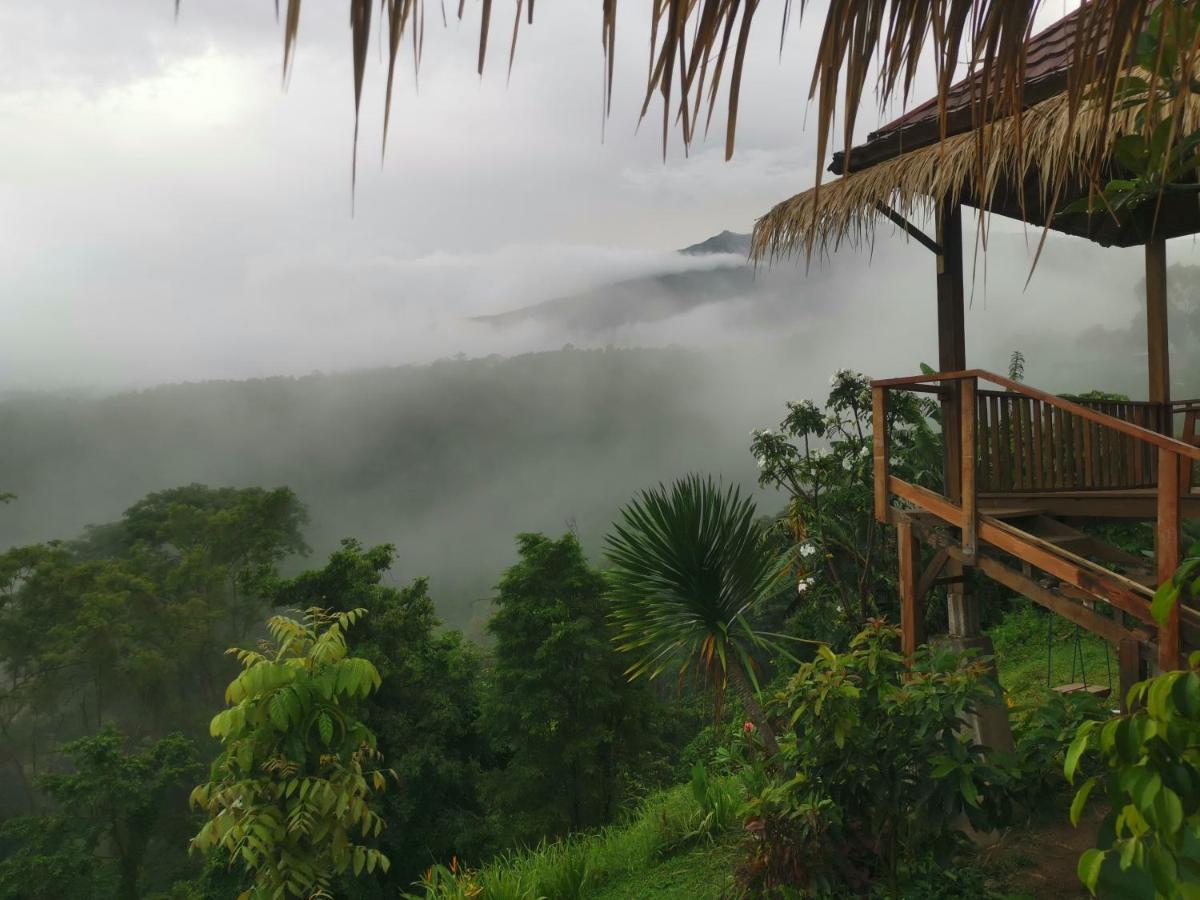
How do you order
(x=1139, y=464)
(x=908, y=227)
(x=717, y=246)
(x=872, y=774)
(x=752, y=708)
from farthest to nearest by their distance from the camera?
(x=717, y=246)
(x=752, y=708)
(x=1139, y=464)
(x=908, y=227)
(x=872, y=774)

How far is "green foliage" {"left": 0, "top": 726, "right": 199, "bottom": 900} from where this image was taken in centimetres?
1753

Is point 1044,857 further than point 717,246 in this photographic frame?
No

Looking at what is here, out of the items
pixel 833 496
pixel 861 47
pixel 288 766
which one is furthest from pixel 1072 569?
pixel 833 496

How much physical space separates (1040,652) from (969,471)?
578cm

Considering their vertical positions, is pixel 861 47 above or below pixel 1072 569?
above

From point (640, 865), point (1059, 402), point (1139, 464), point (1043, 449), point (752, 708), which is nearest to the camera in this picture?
point (1059, 402)

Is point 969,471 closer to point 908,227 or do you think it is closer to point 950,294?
point 950,294

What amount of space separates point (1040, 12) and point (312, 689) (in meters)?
3.00

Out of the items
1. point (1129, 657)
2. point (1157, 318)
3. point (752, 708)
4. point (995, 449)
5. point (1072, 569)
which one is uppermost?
point (1157, 318)

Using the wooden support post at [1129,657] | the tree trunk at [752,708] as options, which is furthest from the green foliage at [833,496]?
the wooden support post at [1129,657]

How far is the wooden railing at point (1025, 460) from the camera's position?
3977 millimetres

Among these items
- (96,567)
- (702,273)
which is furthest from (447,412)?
(96,567)

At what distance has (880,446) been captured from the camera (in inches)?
188

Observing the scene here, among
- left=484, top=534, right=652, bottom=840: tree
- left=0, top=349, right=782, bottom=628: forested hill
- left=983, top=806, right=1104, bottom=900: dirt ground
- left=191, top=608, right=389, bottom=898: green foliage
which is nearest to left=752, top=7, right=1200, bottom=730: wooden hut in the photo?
left=983, top=806, right=1104, bottom=900: dirt ground
